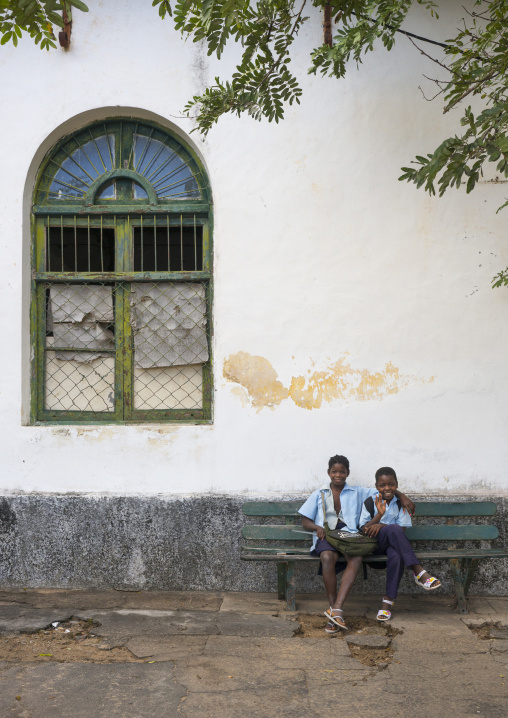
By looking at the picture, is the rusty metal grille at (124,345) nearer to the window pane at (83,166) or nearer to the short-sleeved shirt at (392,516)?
the window pane at (83,166)

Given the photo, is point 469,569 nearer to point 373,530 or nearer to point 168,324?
point 373,530

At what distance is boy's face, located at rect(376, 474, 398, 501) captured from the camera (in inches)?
179

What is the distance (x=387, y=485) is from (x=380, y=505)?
5.7 inches

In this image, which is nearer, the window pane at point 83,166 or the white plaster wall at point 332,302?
the white plaster wall at point 332,302

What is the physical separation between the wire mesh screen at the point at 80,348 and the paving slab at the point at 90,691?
2189 millimetres

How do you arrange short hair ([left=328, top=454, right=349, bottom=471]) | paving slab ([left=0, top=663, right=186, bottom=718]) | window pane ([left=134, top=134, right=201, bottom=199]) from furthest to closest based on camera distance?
1. window pane ([left=134, top=134, right=201, bottom=199])
2. short hair ([left=328, top=454, right=349, bottom=471])
3. paving slab ([left=0, top=663, right=186, bottom=718])

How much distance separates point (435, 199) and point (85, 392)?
3.01 meters

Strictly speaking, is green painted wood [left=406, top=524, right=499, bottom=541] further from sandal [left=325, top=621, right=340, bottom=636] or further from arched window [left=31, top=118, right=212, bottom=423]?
arched window [left=31, top=118, right=212, bottom=423]

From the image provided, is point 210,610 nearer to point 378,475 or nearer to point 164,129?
point 378,475

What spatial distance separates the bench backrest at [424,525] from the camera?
4.58m

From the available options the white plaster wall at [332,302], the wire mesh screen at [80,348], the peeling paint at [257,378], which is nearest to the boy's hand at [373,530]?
the white plaster wall at [332,302]

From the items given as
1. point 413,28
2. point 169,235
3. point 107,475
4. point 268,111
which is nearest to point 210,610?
point 107,475

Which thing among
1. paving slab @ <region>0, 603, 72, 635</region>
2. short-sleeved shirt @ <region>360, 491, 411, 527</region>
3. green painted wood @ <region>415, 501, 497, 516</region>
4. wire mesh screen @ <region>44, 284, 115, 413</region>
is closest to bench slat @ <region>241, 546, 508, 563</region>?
short-sleeved shirt @ <region>360, 491, 411, 527</region>

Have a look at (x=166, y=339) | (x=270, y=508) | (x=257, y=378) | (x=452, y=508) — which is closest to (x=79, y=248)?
(x=166, y=339)
